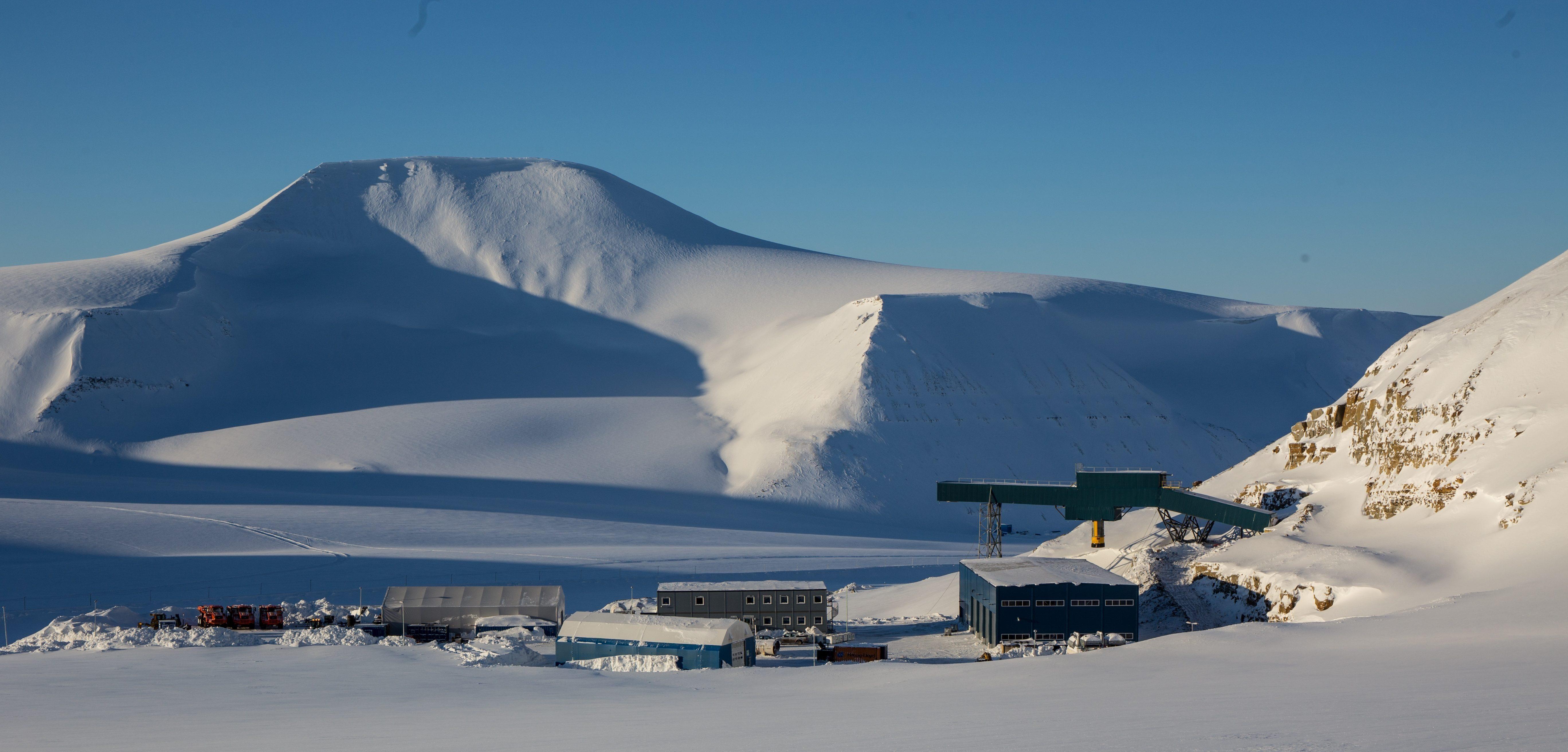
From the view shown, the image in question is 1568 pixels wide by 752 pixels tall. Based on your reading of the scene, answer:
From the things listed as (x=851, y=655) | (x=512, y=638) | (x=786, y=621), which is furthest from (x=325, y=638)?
(x=851, y=655)

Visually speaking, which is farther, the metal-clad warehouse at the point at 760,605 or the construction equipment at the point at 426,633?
the metal-clad warehouse at the point at 760,605

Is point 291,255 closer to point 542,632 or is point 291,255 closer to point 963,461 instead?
point 963,461

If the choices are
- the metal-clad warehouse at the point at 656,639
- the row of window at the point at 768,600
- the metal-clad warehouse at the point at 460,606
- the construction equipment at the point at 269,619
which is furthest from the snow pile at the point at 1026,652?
the construction equipment at the point at 269,619

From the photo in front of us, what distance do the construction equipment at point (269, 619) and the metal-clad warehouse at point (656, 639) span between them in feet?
34.3

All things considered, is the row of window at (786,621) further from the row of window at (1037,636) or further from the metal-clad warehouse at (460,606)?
the metal-clad warehouse at (460,606)

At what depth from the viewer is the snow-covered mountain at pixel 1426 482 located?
2994cm

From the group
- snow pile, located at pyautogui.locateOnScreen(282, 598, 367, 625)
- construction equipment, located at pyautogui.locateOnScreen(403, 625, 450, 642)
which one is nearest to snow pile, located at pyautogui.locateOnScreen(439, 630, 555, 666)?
construction equipment, located at pyautogui.locateOnScreen(403, 625, 450, 642)

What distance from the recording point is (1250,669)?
20891 millimetres

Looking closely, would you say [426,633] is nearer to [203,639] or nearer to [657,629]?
[203,639]

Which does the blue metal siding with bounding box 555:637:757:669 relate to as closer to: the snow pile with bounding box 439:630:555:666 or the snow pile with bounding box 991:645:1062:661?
the snow pile with bounding box 439:630:555:666

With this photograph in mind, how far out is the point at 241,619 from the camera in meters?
33.8

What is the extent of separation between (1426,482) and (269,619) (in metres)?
34.4

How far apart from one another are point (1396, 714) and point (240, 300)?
12160cm

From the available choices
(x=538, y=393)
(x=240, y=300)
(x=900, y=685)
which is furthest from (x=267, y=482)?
(x=900, y=685)
